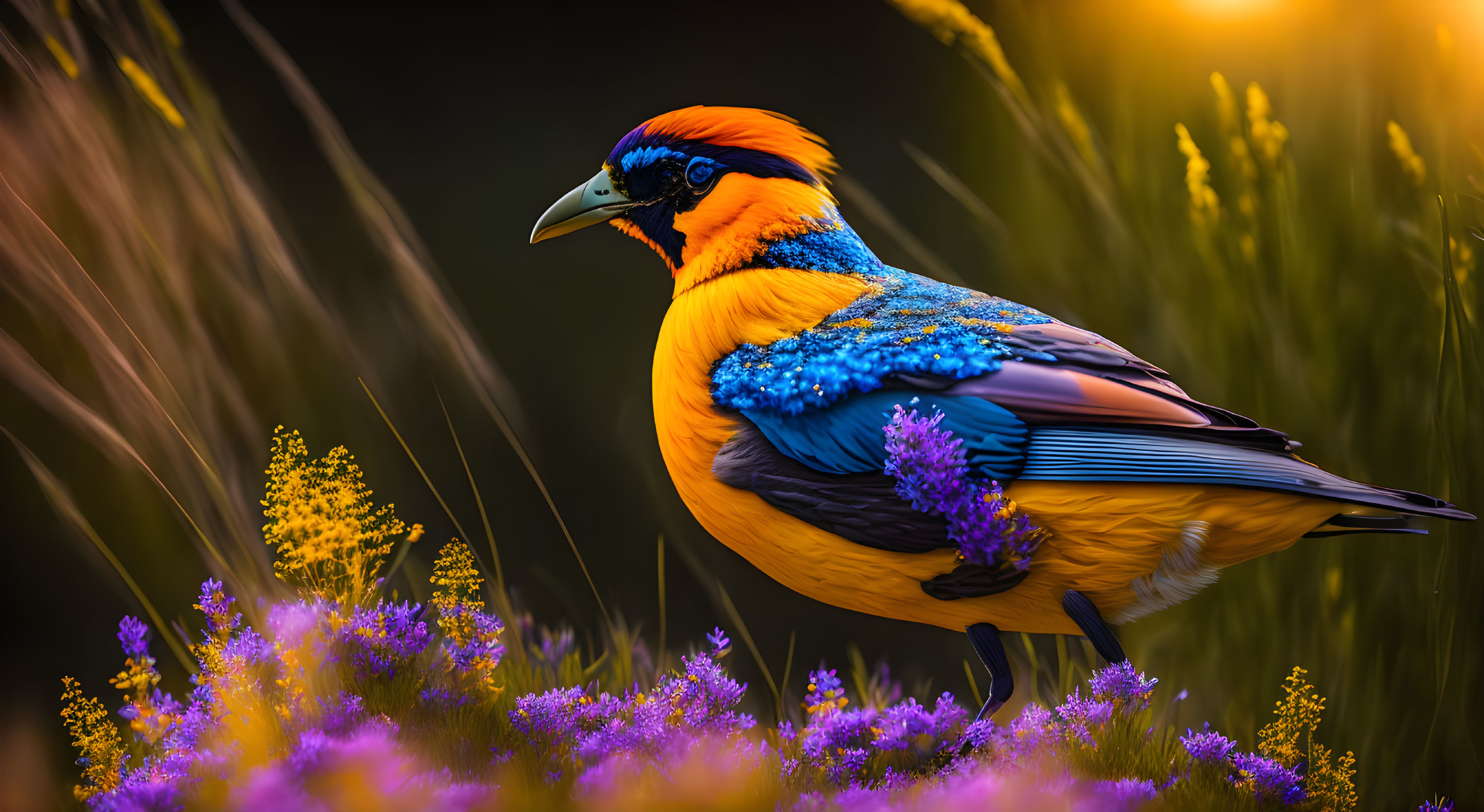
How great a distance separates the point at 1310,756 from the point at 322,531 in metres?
2.50

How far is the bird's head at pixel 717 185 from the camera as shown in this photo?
7.80ft

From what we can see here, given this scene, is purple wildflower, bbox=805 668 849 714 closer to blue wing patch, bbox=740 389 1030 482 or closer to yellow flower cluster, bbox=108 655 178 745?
blue wing patch, bbox=740 389 1030 482

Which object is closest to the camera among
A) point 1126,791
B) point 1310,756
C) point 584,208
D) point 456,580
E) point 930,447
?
point 1126,791

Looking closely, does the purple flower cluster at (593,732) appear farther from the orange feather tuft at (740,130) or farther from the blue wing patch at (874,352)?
the orange feather tuft at (740,130)

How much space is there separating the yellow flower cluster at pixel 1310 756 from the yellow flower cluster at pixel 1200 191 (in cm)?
129

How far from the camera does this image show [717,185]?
2.41 metres

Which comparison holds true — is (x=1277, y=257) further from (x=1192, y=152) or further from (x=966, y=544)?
(x=966, y=544)

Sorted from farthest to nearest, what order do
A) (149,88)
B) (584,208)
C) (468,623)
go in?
(149,88) → (584,208) → (468,623)

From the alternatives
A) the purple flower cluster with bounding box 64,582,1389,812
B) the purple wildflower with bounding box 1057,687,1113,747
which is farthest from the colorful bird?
the purple flower cluster with bounding box 64,582,1389,812

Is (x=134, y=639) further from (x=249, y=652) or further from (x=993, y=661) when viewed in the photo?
(x=993, y=661)

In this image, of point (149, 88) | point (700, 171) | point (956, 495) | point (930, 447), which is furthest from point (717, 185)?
point (149, 88)

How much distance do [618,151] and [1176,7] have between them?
1834 mm

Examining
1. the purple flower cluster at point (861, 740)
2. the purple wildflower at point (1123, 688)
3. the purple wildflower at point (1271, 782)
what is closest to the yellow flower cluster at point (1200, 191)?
the purple wildflower at point (1123, 688)

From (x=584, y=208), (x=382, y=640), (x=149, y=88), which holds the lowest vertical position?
(x=382, y=640)
